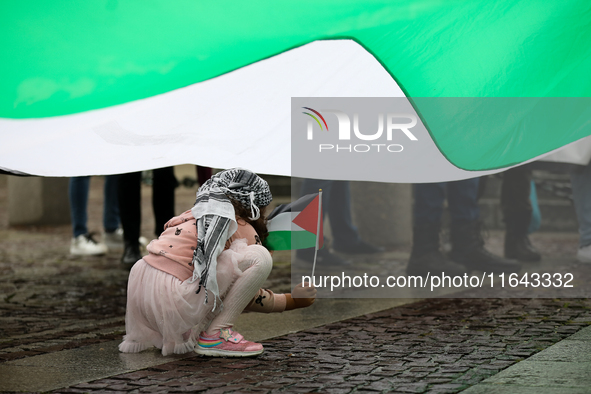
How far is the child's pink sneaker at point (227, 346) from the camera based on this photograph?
11.3ft

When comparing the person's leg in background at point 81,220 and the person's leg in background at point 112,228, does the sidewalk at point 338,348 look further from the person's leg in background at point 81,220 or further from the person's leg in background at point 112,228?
the person's leg in background at point 112,228

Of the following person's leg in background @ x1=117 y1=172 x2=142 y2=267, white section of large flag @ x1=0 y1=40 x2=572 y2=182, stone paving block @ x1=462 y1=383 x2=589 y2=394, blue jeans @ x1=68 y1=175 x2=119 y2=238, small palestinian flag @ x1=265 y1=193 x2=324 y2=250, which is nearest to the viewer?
stone paving block @ x1=462 y1=383 x2=589 y2=394

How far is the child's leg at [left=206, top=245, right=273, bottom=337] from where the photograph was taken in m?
3.44

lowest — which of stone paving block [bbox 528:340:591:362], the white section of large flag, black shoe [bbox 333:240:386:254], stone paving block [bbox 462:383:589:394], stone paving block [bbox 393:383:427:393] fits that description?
stone paving block [bbox 393:383:427:393]

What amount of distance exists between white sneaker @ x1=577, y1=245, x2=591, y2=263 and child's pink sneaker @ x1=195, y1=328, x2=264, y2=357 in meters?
2.34

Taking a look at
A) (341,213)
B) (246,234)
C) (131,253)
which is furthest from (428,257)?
(131,253)

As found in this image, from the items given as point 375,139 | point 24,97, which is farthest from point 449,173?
point 24,97

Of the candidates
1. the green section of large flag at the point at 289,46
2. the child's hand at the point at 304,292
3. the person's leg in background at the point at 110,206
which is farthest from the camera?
the person's leg in background at the point at 110,206

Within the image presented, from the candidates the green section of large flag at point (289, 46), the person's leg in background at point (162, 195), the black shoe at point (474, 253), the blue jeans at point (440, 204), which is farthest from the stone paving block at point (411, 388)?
the person's leg in background at point (162, 195)

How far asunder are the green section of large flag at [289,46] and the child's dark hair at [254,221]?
2.96ft

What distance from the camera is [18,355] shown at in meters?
3.62

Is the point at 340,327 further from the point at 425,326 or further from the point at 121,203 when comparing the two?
the point at 121,203

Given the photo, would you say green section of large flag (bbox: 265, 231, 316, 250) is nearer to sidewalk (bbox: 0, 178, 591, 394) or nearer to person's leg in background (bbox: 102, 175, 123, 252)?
sidewalk (bbox: 0, 178, 591, 394)

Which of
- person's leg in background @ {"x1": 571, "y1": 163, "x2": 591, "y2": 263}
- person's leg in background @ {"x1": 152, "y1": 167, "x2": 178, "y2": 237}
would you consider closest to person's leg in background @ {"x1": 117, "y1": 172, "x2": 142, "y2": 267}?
person's leg in background @ {"x1": 152, "y1": 167, "x2": 178, "y2": 237}
